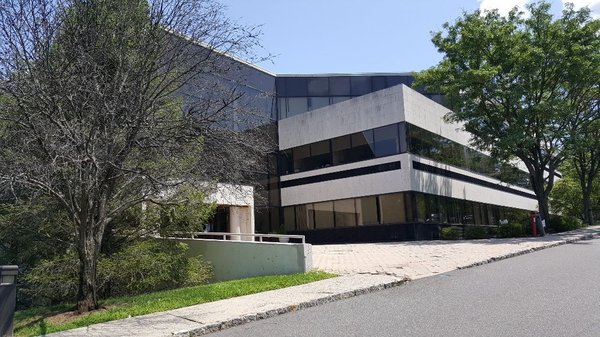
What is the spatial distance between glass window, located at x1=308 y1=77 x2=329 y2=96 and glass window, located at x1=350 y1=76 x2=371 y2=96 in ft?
6.50

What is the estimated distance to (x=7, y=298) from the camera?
26.1ft

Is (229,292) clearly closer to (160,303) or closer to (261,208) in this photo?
(160,303)

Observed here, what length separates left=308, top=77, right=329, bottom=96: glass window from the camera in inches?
1441

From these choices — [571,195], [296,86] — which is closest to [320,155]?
[296,86]

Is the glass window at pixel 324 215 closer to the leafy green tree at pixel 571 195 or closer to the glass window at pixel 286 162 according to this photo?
the glass window at pixel 286 162

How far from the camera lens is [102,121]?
1019cm

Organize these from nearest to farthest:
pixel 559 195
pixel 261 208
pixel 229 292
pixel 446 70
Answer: pixel 229 292 → pixel 446 70 → pixel 261 208 → pixel 559 195

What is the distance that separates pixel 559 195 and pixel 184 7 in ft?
147

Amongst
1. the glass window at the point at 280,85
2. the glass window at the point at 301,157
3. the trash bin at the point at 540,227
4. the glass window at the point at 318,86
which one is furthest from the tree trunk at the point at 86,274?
the glass window at the point at 318,86

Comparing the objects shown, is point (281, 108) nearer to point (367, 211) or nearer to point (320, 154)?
Answer: point (320, 154)

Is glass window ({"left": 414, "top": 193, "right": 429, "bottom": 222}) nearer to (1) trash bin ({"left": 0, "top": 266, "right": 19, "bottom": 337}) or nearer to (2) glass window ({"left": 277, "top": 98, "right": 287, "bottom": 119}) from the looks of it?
(2) glass window ({"left": 277, "top": 98, "right": 287, "bottom": 119})

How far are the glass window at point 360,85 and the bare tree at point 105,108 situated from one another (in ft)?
82.2

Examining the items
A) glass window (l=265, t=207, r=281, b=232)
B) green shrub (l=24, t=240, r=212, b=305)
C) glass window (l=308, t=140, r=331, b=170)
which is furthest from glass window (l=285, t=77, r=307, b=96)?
green shrub (l=24, t=240, r=212, b=305)

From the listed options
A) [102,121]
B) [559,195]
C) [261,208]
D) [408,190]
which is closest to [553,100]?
[408,190]
